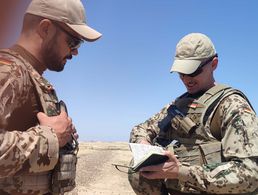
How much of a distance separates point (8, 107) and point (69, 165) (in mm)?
540

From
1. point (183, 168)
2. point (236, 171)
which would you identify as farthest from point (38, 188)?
point (236, 171)

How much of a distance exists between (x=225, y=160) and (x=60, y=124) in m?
1.64

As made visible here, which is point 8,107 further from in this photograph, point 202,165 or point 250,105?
point 250,105

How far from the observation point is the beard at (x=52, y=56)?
210cm

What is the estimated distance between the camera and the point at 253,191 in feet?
9.50

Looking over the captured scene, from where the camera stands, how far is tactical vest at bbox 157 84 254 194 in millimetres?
2982

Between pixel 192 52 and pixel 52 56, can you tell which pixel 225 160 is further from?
pixel 52 56

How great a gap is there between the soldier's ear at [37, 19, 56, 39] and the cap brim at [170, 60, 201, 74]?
1.45m

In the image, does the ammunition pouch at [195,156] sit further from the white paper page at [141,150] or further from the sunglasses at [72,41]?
the sunglasses at [72,41]

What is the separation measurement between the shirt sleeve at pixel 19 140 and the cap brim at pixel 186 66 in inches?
67.2

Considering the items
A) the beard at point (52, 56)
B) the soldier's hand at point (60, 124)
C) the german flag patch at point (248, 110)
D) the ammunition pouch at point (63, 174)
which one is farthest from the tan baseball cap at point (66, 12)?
the german flag patch at point (248, 110)

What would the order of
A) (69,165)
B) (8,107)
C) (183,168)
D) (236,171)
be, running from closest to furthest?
(8,107), (69,165), (236,171), (183,168)

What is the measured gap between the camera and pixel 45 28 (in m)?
2.08

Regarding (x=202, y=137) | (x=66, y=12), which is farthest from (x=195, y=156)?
(x=66, y=12)
